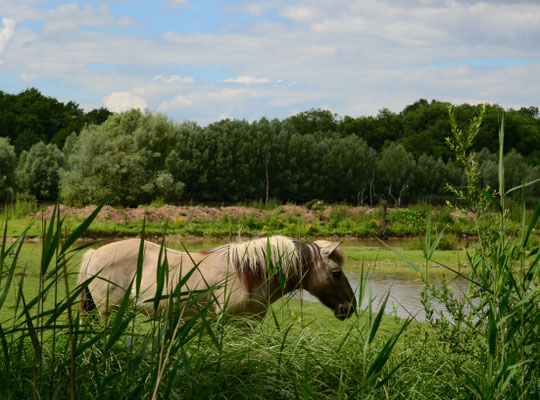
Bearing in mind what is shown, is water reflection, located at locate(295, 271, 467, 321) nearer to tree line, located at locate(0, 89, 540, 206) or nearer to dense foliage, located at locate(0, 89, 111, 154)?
tree line, located at locate(0, 89, 540, 206)

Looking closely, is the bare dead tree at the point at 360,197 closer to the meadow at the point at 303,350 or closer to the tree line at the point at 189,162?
the tree line at the point at 189,162

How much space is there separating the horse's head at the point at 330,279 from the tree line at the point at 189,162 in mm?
13624

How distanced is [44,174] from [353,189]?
22.9m

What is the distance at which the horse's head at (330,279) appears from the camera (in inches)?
177

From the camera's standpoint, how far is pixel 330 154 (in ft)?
155

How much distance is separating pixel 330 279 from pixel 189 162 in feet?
117

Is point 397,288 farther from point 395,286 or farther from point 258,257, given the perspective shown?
point 258,257

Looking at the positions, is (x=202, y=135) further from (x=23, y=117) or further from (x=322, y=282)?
(x=322, y=282)

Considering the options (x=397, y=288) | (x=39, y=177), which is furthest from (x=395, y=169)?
(x=397, y=288)

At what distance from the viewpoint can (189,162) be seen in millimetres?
39688

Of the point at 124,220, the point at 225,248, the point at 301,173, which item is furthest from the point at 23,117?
the point at 225,248

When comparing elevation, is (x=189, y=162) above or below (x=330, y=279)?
above

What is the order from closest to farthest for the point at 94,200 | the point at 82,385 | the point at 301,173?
the point at 82,385
the point at 94,200
the point at 301,173

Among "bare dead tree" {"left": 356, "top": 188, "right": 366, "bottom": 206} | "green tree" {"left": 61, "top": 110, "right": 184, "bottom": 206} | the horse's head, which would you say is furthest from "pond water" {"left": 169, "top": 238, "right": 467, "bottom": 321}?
"bare dead tree" {"left": 356, "top": 188, "right": 366, "bottom": 206}
